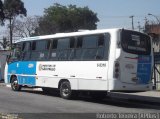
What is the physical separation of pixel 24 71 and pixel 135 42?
23.6 feet

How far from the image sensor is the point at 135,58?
17359mm

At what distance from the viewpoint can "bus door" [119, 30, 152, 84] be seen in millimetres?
17000

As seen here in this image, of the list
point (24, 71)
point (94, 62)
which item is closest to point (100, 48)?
point (94, 62)

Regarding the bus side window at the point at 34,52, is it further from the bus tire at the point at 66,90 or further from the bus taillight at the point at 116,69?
the bus taillight at the point at 116,69

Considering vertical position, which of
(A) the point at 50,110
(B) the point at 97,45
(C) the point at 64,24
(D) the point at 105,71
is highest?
(C) the point at 64,24

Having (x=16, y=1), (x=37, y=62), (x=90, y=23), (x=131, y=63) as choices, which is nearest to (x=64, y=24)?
(x=90, y=23)

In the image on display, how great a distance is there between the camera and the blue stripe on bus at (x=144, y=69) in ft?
57.5

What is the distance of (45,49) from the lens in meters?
21.1

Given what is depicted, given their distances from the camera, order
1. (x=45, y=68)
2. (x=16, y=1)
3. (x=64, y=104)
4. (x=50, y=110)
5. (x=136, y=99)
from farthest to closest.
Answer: (x=16, y=1) → (x=45, y=68) → (x=136, y=99) → (x=64, y=104) → (x=50, y=110)

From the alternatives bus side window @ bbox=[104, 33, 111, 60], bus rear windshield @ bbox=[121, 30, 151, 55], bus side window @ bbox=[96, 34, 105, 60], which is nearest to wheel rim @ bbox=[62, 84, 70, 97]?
bus side window @ bbox=[96, 34, 105, 60]

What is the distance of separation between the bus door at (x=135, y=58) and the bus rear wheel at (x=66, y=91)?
299 cm

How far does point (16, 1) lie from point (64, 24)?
12208mm

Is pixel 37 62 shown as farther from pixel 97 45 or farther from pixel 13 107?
pixel 13 107

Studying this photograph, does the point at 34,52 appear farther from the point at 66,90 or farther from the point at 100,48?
the point at 100,48
